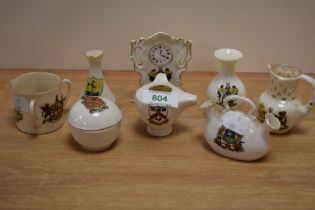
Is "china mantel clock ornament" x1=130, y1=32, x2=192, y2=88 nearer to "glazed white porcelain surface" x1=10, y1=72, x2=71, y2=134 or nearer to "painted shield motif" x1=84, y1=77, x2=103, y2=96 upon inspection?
"painted shield motif" x1=84, y1=77, x2=103, y2=96

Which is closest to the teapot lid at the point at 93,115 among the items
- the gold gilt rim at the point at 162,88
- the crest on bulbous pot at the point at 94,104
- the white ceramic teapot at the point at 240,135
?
the crest on bulbous pot at the point at 94,104

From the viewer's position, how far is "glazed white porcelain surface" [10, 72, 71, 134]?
823 mm

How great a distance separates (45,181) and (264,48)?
0.75 meters

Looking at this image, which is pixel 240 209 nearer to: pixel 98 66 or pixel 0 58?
pixel 98 66

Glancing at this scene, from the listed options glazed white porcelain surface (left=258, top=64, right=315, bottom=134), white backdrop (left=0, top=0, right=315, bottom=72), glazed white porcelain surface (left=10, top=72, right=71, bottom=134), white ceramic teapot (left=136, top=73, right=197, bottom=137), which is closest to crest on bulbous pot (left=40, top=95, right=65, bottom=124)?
glazed white porcelain surface (left=10, top=72, right=71, bottom=134)

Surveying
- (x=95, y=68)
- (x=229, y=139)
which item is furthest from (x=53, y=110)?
(x=229, y=139)

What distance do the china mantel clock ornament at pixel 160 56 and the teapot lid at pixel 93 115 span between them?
189mm

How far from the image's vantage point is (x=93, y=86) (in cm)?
92

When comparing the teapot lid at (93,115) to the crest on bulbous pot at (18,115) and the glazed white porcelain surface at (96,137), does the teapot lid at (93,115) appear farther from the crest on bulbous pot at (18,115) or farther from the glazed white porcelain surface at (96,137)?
the crest on bulbous pot at (18,115)

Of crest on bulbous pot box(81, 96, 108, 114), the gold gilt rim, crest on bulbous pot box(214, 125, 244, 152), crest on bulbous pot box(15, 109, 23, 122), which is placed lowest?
crest on bulbous pot box(15, 109, 23, 122)

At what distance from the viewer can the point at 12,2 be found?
108 cm

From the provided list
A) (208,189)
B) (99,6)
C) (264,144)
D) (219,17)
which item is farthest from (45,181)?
(219,17)

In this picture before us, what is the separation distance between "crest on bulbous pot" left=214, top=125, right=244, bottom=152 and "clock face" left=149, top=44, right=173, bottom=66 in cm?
26

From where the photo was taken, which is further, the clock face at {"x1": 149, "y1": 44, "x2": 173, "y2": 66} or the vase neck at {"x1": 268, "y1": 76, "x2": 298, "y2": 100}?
the clock face at {"x1": 149, "y1": 44, "x2": 173, "y2": 66}
